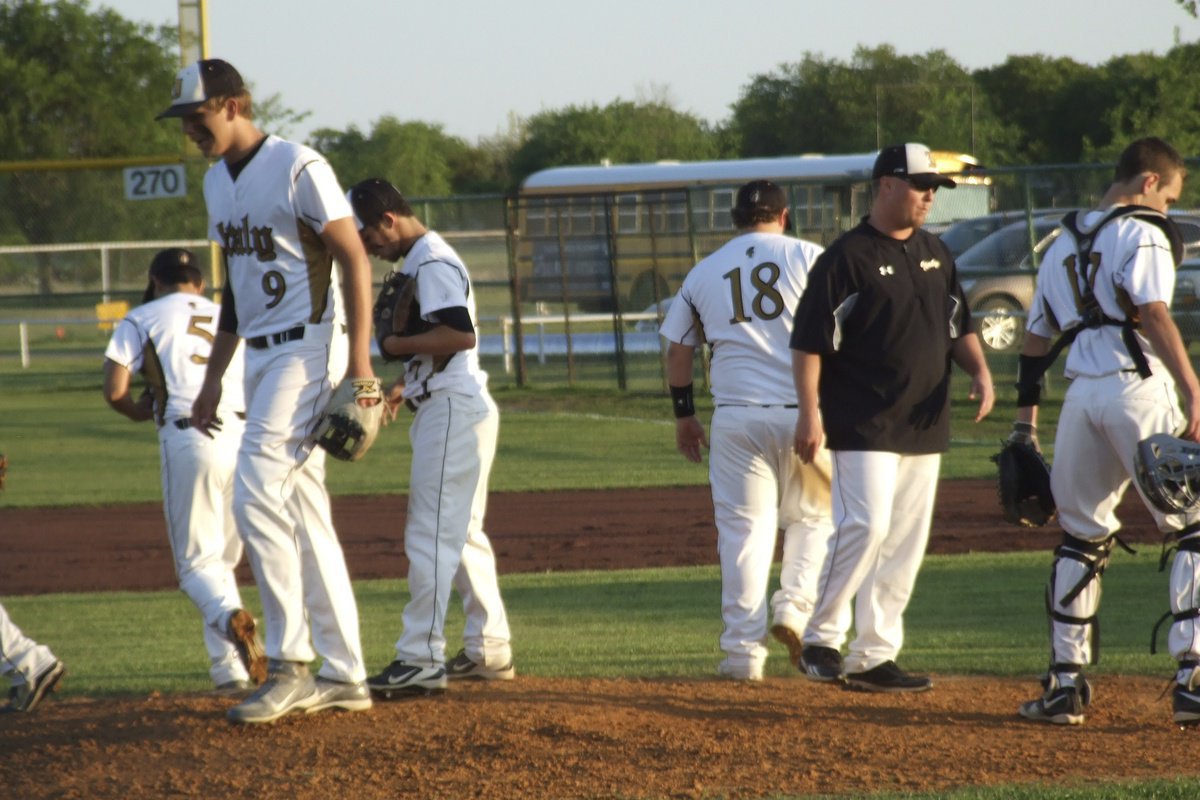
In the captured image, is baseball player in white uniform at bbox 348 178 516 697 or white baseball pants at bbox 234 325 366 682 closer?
white baseball pants at bbox 234 325 366 682

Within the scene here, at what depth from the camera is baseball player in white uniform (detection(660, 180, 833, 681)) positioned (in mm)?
6758

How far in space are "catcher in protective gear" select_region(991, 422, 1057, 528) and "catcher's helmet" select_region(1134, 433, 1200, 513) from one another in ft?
2.26

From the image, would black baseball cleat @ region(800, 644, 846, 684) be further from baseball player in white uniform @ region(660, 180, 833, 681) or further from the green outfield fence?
the green outfield fence

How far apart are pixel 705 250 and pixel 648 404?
282cm

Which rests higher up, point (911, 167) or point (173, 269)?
point (911, 167)

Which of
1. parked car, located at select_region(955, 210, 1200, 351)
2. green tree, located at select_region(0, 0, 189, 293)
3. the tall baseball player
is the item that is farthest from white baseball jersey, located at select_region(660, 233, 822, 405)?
green tree, located at select_region(0, 0, 189, 293)

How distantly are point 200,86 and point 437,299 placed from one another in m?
1.25

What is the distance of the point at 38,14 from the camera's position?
49312 mm

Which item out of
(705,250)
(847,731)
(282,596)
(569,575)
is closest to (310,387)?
(282,596)

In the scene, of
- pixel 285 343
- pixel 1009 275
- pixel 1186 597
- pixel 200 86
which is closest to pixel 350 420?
pixel 285 343

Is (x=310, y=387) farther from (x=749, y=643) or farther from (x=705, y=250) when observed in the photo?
(x=705, y=250)

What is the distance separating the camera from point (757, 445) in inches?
268

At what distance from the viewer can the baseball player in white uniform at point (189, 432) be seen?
6809mm

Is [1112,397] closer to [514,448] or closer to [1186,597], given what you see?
[1186,597]
